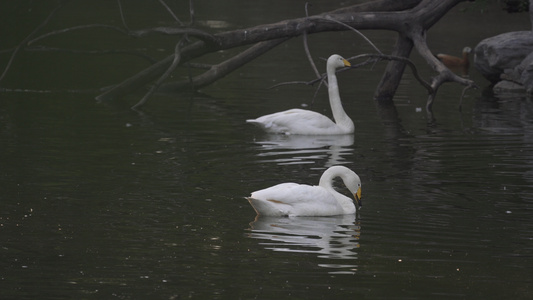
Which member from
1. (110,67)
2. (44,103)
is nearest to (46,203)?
(44,103)

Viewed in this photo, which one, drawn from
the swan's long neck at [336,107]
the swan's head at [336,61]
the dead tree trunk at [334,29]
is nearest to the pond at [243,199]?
the swan's long neck at [336,107]

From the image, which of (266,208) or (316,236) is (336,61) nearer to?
(266,208)

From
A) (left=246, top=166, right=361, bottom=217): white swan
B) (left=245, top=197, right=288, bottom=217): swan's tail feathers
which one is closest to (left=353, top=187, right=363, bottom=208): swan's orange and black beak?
(left=246, top=166, right=361, bottom=217): white swan

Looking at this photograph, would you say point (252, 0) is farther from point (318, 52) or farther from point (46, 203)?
point (46, 203)

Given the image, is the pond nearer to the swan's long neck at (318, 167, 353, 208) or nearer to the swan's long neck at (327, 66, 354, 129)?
the swan's long neck at (318, 167, 353, 208)

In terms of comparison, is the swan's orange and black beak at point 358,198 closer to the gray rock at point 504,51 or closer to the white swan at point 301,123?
the white swan at point 301,123

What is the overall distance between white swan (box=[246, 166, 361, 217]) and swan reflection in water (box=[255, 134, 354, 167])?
259 cm

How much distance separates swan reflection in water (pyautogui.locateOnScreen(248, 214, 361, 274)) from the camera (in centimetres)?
840

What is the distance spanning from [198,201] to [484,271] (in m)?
3.25

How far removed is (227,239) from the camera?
8.82 metres

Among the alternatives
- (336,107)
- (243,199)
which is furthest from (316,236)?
(336,107)

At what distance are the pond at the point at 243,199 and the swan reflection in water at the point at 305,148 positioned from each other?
46 millimetres

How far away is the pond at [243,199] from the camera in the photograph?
7664 millimetres

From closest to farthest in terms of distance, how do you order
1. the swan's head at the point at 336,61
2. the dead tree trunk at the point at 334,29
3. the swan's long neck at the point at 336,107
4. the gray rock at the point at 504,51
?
the swan's long neck at the point at 336,107
the swan's head at the point at 336,61
the dead tree trunk at the point at 334,29
the gray rock at the point at 504,51
